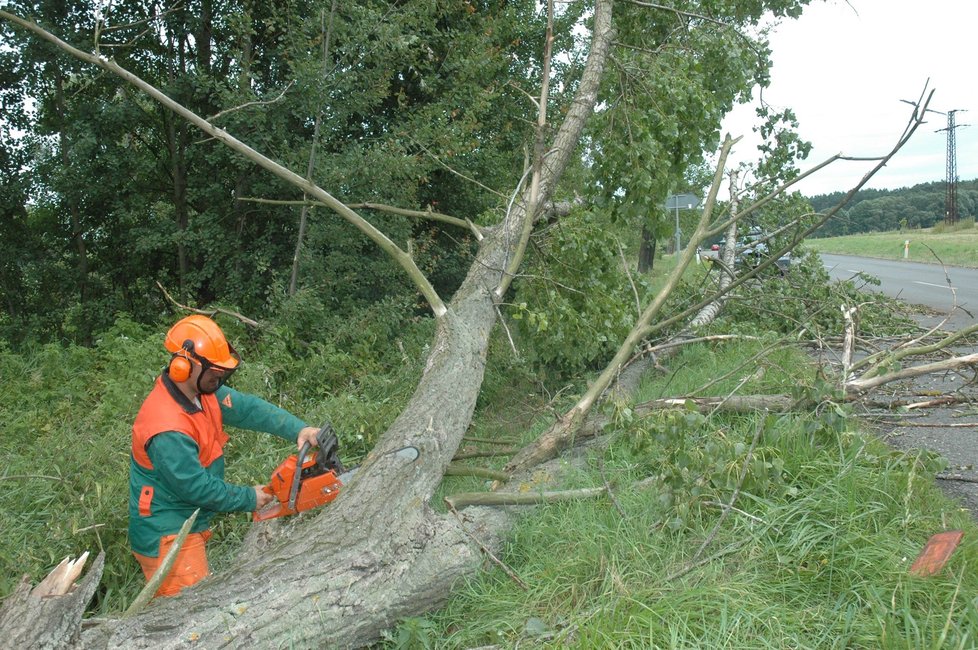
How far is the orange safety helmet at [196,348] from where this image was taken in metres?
3.10

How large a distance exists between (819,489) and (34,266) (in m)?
7.75

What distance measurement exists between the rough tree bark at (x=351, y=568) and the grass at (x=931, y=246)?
1528cm

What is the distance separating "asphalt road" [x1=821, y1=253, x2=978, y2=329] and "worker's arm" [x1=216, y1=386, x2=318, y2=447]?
6492 millimetres

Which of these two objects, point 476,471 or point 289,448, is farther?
point 289,448

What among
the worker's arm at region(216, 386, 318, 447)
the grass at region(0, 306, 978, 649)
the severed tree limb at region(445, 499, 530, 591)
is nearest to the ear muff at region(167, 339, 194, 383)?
the worker's arm at region(216, 386, 318, 447)

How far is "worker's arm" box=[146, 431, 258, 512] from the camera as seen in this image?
9.96ft

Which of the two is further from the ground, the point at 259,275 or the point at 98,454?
the point at 259,275

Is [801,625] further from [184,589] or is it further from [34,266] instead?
[34,266]

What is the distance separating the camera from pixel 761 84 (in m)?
7.23

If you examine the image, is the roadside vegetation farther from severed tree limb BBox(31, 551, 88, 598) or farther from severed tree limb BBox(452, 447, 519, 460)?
severed tree limb BBox(31, 551, 88, 598)

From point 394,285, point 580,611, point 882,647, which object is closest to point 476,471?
point 580,611

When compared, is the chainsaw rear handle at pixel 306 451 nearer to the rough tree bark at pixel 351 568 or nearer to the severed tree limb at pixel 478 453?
the rough tree bark at pixel 351 568

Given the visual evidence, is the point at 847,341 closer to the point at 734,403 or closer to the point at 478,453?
the point at 734,403

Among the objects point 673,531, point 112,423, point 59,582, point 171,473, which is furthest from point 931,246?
point 59,582
